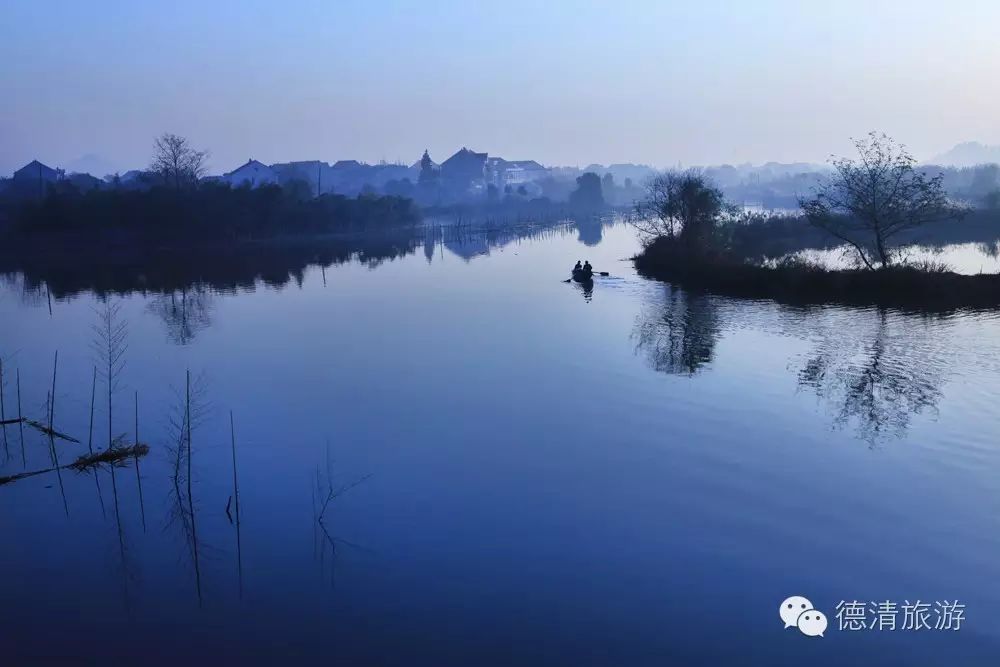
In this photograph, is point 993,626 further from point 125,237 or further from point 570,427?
point 125,237

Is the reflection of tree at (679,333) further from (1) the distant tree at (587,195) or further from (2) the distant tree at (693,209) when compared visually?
(1) the distant tree at (587,195)

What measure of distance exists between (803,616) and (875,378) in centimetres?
829

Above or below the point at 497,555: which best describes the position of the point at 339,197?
above

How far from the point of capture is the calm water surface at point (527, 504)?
21.1ft

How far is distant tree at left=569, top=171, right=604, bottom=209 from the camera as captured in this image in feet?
345

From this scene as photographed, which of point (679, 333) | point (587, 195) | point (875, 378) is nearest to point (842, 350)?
point (875, 378)

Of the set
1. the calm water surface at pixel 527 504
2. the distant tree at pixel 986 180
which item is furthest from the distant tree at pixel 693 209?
the distant tree at pixel 986 180

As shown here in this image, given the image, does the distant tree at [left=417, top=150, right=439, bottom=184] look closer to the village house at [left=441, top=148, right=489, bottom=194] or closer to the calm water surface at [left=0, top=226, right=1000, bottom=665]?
the village house at [left=441, top=148, right=489, bottom=194]

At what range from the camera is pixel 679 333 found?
18344mm

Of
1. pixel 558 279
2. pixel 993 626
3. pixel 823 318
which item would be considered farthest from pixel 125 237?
pixel 993 626

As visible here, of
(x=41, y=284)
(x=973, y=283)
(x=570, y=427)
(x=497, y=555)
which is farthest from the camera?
(x=41, y=284)

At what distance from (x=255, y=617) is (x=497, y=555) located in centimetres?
236

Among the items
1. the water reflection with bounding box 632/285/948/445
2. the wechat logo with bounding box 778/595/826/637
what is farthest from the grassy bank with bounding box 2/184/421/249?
the wechat logo with bounding box 778/595/826/637

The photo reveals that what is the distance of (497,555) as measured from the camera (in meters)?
7.62
